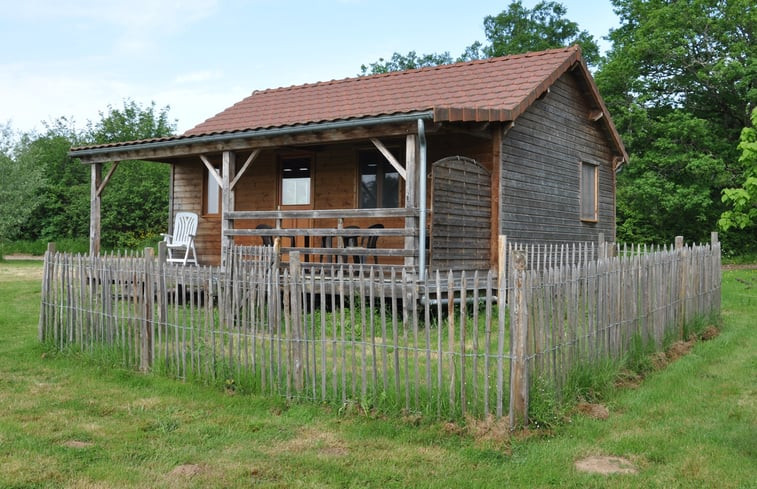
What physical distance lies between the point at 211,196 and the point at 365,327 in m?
10.4

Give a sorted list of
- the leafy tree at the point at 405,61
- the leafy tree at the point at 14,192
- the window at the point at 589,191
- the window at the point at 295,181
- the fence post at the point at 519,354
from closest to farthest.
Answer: the fence post at the point at 519,354 < the window at the point at 295,181 < the window at the point at 589,191 < the leafy tree at the point at 14,192 < the leafy tree at the point at 405,61

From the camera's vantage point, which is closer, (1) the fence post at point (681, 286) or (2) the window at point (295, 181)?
(1) the fence post at point (681, 286)

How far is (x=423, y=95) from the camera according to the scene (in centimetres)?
1394

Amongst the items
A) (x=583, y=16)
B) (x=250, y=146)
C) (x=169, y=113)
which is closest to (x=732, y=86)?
(x=583, y=16)

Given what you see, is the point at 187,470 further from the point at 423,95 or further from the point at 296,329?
the point at 423,95

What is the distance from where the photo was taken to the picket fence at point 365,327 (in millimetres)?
5359

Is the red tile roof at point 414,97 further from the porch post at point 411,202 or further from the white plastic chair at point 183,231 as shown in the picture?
the white plastic chair at point 183,231

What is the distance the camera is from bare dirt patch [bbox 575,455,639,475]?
Result: 15.0ft

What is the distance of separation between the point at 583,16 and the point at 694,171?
1785 cm

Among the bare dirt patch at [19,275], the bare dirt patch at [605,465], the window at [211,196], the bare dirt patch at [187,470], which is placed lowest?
the bare dirt patch at [187,470]

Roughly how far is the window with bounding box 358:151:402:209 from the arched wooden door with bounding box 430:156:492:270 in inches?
87.0

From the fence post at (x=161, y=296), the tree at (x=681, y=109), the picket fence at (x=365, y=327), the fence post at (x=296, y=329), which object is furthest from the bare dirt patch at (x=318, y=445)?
the tree at (x=681, y=109)

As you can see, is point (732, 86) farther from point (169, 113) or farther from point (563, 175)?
point (169, 113)

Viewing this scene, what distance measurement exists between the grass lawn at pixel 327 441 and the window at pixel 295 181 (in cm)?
810
